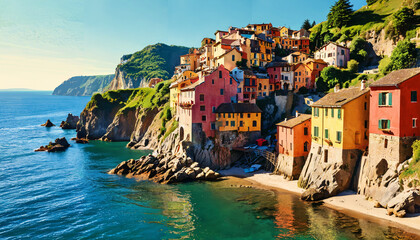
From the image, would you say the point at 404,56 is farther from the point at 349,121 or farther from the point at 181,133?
the point at 181,133

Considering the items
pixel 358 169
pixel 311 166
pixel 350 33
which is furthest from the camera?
pixel 350 33

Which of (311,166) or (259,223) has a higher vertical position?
(311,166)

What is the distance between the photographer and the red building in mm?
34562

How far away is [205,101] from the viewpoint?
2384 inches

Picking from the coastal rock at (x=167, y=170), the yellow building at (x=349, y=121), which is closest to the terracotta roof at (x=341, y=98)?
the yellow building at (x=349, y=121)

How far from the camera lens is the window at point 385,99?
35781 millimetres

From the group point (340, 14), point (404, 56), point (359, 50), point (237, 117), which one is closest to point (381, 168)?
point (237, 117)

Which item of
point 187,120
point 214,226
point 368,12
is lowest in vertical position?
point 214,226

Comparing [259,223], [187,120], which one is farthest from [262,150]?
[259,223]

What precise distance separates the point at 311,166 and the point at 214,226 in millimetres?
20284

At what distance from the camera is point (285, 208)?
37.7m

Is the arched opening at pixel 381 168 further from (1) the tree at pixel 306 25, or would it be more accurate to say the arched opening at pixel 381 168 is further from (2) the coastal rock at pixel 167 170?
(1) the tree at pixel 306 25

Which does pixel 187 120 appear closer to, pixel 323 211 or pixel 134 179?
pixel 134 179

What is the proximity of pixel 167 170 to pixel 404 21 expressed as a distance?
75.7 meters
